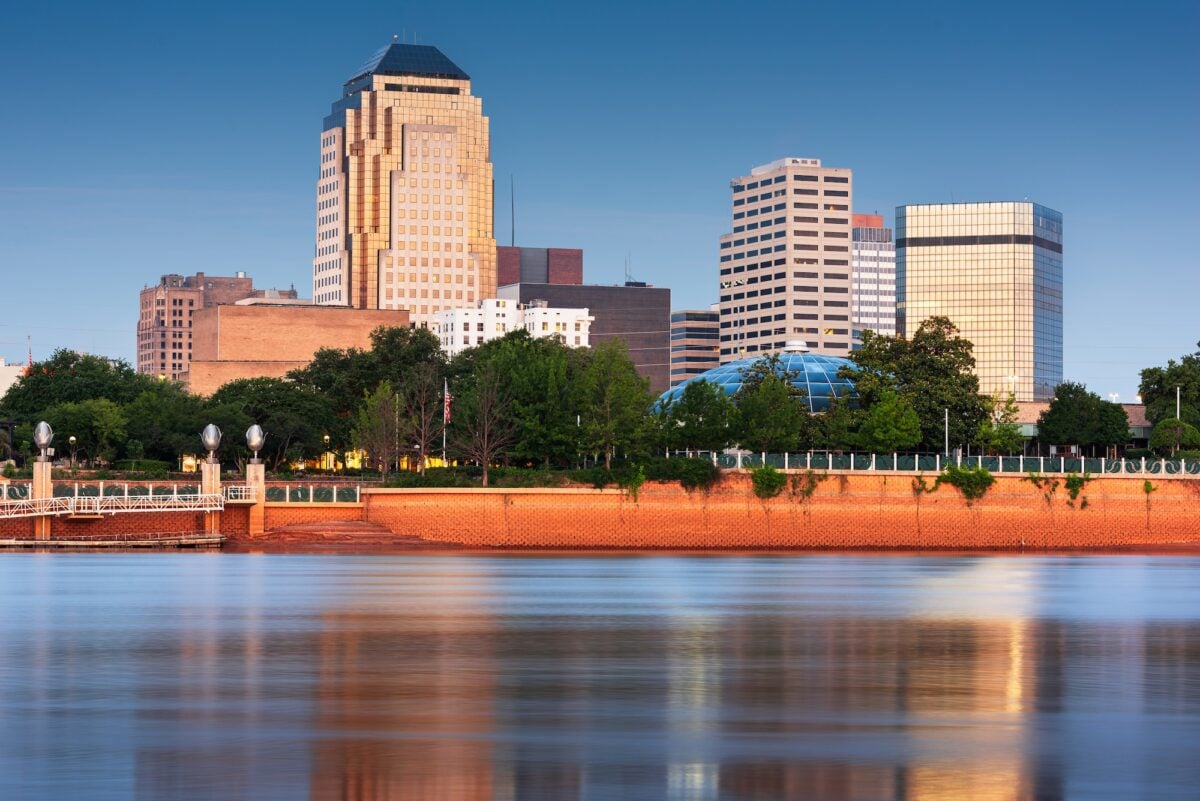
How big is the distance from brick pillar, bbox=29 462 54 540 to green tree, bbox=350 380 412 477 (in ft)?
81.4

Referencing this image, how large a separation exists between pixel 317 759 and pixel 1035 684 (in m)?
15.4

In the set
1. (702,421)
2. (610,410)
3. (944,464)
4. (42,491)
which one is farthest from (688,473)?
(42,491)

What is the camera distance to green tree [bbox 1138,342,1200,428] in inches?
5340

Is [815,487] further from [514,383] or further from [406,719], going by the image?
[406,719]

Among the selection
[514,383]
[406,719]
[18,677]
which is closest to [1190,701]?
[406,719]

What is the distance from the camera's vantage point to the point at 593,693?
32281mm

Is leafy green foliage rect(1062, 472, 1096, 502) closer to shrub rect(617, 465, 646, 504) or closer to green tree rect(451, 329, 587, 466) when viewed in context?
shrub rect(617, 465, 646, 504)

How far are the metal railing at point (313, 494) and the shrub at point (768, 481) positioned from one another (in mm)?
23157

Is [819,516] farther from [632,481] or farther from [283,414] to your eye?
[283,414]

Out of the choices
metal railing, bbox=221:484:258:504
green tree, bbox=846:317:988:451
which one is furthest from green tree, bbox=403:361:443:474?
green tree, bbox=846:317:988:451

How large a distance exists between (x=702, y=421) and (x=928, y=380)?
18443 mm

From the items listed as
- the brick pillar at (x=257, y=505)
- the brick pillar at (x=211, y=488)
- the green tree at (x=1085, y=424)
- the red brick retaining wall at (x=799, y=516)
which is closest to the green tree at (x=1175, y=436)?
the green tree at (x=1085, y=424)

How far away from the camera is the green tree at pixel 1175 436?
123 m

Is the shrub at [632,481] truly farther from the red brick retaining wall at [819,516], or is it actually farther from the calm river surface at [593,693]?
the calm river surface at [593,693]
